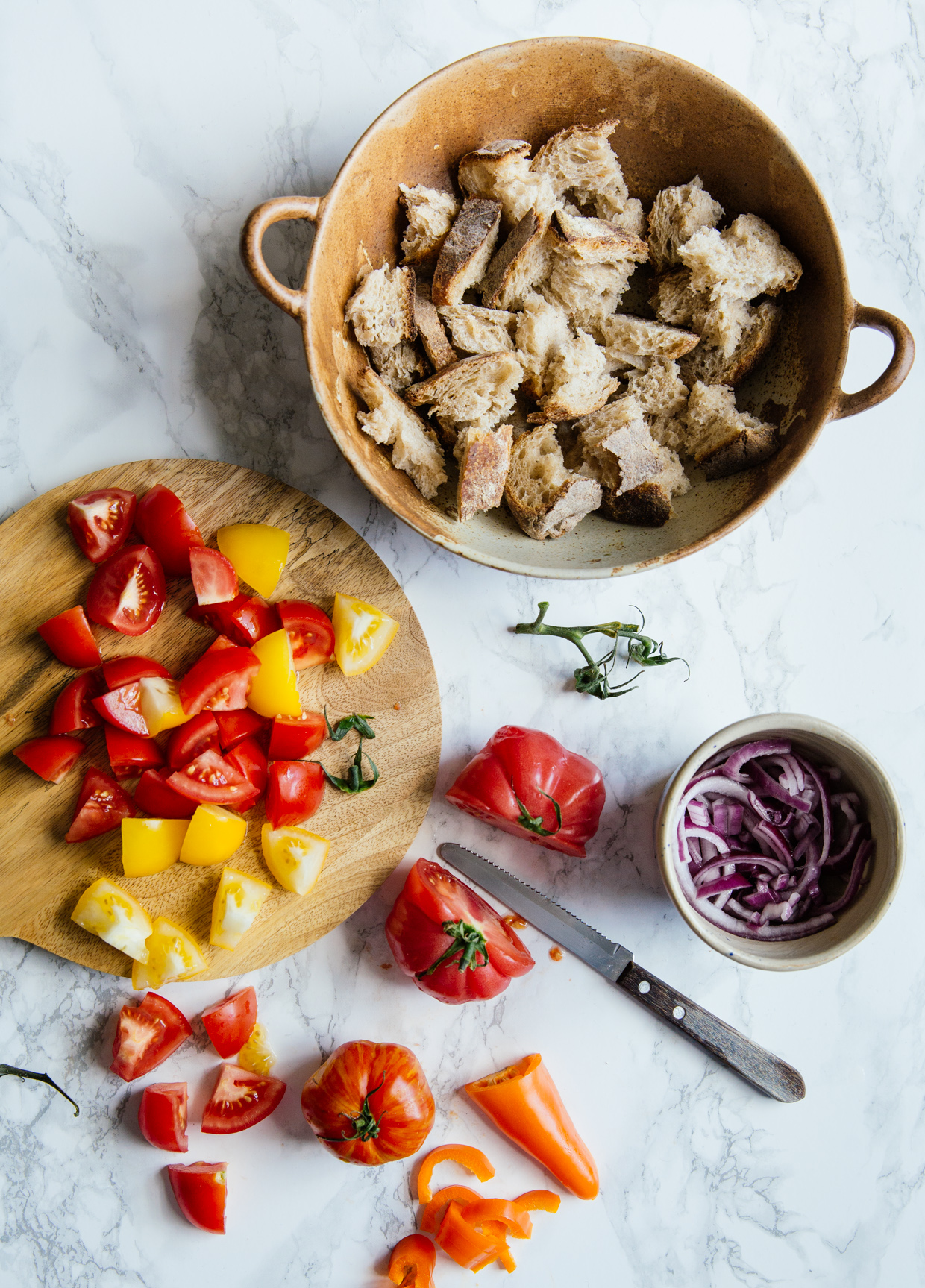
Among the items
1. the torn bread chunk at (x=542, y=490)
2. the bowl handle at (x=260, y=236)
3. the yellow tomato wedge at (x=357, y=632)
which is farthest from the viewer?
the yellow tomato wedge at (x=357, y=632)

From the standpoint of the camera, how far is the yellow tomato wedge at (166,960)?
70.0 inches

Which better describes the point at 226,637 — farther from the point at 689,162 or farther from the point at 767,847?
the point at 689,162

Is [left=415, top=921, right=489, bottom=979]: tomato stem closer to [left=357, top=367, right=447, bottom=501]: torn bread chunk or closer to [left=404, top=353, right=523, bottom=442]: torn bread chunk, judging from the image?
[left=357, top=367, right=447, bottom=501]: torn bread chunk

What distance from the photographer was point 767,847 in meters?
1.84

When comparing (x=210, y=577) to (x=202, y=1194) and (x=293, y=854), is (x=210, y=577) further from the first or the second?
(x=202, y=1194)

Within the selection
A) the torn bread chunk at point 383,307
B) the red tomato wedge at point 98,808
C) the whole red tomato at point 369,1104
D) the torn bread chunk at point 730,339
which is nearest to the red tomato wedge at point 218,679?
the red tomato wedge at point 98,808

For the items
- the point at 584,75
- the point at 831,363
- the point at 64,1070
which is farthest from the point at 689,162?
the point at 64,1070

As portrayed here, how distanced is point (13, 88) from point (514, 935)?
2.14 m

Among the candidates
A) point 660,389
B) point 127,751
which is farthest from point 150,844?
point 660,389

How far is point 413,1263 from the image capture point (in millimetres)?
1879

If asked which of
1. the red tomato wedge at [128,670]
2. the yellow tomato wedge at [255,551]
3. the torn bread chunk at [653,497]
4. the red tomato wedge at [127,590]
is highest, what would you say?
the torn bread chunk at [653,497]

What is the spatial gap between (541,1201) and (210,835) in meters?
1.10

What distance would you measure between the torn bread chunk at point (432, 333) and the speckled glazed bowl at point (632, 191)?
0.14 metres

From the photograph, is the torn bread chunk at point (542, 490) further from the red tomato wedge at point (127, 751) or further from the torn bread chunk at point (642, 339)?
the red tomato wedge at point (127, 751)
